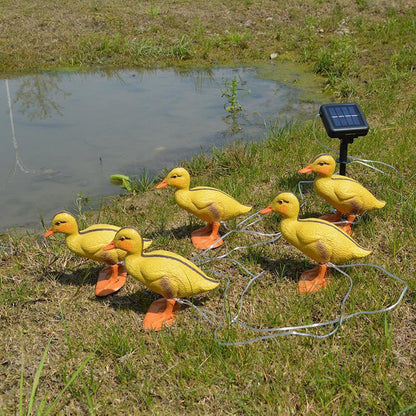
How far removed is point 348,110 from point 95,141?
3.40 metres

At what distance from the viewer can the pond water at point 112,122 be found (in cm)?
Answer: 480

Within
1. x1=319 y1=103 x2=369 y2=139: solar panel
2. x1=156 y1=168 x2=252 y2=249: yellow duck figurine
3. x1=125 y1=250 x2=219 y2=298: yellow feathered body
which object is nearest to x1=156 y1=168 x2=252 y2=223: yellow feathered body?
x1=156 y1=168 x2=252 y2=249: yellow duck figurine

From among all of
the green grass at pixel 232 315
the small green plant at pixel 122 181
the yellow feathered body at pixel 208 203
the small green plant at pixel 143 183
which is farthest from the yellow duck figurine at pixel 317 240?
the small green plant at pixel 122 181

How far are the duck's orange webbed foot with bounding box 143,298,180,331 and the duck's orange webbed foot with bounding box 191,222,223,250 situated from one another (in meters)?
0.78

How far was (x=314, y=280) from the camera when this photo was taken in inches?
117

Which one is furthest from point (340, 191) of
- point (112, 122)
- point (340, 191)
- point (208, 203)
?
point (112, 122)

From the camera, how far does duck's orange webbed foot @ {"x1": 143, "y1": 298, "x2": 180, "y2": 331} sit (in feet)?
9.00

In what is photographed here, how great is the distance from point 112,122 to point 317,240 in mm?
4267

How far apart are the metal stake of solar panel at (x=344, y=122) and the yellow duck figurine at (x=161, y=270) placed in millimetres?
1713

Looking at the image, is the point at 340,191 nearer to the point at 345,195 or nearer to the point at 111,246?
the point at 345,195

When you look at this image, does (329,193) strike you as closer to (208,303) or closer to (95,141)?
(208,303)

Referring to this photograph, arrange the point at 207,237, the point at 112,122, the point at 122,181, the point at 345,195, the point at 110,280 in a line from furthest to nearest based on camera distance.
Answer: the point at 112,122, the point at 122,181, the point at 207,237, the point at 345,195, the point at 110,280

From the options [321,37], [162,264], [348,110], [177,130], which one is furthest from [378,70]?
[162,264]

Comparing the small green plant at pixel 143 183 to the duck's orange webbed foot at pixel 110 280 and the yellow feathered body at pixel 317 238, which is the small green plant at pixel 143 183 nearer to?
the duck's orange webbed foot at pixel 110 280
